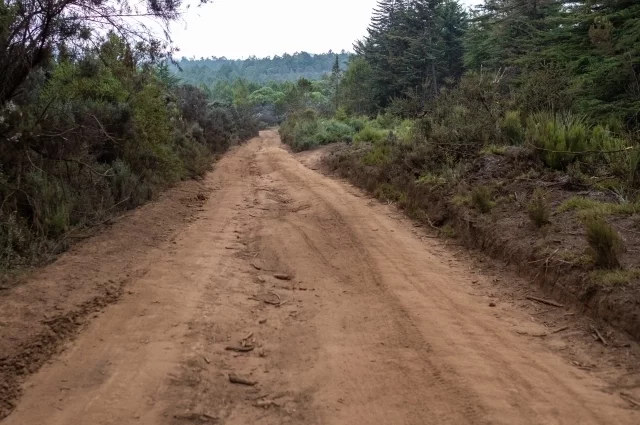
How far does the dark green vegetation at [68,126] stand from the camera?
7.67 metres

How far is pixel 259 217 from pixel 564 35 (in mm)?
20439

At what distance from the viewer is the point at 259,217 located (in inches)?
432

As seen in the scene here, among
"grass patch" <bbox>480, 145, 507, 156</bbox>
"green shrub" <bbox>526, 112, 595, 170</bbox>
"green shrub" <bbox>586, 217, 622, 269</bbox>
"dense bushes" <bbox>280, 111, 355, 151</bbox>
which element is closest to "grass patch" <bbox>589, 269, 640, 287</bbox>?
"green shrub" <bbox>586, 217, 622, 269</bbox>

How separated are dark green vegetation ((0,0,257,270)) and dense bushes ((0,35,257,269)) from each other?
0.06 feet

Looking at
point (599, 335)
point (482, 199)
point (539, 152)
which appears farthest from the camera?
point (539, 152)

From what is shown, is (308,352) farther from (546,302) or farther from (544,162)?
(544,162)

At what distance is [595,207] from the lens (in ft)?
24.6

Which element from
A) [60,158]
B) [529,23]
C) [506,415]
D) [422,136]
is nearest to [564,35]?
[529,23]

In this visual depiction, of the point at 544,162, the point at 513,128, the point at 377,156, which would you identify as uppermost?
the point at 513,128

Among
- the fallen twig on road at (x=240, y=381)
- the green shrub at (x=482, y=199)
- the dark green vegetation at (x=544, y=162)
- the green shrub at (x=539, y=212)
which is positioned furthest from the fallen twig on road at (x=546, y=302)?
the fallen twig on road at (x=240, y=381)

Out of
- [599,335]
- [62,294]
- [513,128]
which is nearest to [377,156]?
[513,128]

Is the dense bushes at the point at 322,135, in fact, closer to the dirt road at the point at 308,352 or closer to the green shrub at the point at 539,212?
the green shrub at the point at 539,212

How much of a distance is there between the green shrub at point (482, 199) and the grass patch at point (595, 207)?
1.35m

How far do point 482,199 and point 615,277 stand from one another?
3.86 metres
